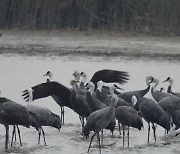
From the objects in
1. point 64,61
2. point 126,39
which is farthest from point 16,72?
point 126,39

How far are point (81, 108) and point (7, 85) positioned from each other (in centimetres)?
632

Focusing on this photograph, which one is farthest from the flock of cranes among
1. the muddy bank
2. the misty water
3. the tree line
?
the tree line

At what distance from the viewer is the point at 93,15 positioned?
3550 cm

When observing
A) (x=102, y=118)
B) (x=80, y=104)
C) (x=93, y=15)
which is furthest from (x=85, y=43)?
(x=102, y=118)

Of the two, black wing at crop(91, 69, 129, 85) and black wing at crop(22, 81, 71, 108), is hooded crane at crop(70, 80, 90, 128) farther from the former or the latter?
black wing at crop(91, 69, 129, 85)

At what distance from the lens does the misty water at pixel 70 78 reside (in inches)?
521

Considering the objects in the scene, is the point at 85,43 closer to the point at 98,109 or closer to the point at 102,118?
the point at 98,109

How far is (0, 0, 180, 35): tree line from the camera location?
34.7 metres

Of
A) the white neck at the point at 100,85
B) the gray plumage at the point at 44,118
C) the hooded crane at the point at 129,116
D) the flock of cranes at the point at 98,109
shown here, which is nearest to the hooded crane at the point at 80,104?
the flock of cranes at the point at 98,109

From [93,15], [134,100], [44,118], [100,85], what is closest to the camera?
[44,118]

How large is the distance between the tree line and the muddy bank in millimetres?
892

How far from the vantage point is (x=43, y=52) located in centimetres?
2962

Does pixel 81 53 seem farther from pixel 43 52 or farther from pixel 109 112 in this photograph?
pixel 109 112

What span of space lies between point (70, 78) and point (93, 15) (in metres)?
12.7
